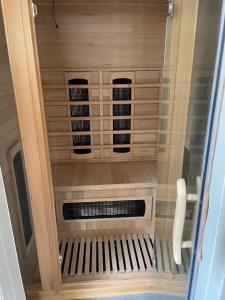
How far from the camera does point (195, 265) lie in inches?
22.9

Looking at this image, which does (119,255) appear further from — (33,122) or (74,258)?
(33,122)

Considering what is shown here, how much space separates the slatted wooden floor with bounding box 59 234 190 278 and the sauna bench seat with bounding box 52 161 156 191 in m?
0.48

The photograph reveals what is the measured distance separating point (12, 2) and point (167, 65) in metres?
0.73

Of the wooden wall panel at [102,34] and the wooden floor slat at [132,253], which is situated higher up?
the wooden wall panel at [102,34]

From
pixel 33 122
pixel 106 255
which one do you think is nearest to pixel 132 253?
pixel 106 255

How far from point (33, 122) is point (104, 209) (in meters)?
1.07

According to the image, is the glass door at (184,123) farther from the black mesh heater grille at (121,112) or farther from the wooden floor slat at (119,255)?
the black mesh heater grille at (121,112)

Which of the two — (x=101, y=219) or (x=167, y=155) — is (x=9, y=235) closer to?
(x=167, y=155)

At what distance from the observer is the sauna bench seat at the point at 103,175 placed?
1835 millimetres

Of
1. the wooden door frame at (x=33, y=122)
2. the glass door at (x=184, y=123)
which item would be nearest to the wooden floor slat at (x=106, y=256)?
the wooden door frame at (x=33, y=122)

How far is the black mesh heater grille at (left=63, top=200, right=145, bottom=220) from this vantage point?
1873 mm

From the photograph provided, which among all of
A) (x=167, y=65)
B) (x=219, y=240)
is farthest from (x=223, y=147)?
(x=167, y=65)

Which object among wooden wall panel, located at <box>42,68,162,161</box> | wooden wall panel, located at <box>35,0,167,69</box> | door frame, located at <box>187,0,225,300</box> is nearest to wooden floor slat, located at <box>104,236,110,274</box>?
Answer: wooden wall panel, located at <box>42,68,162,161</box>

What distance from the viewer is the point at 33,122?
3.50ft
